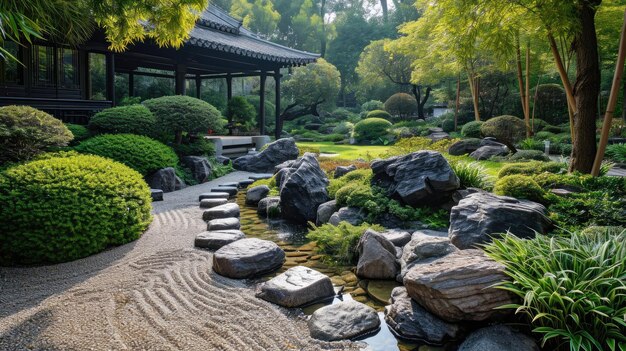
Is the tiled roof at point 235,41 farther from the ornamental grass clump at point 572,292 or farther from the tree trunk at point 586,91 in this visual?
the ornamental grass clump at point 572,292

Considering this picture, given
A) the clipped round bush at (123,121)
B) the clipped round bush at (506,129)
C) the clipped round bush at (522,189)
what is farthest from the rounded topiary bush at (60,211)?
the clipped round bush at (506,129)

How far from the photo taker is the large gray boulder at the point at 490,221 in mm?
4551

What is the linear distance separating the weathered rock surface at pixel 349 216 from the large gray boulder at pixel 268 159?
21.9ft

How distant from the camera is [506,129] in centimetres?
1482

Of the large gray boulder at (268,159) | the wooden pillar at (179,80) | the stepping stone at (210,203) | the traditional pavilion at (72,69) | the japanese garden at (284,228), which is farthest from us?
the wooden pillar at (179,80)

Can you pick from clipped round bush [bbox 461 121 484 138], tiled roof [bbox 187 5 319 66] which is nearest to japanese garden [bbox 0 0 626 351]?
tiled roof [bbox 187 5 319 66]

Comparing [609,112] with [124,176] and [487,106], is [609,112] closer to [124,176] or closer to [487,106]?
[124,176]

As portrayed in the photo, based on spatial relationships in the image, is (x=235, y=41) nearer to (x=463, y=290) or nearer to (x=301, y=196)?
(x=301, y=196)

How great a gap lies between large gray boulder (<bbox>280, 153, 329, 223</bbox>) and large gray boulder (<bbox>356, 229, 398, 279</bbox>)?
254cm

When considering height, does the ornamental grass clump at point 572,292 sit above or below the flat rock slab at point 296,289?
above

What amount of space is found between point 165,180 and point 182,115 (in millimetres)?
2110

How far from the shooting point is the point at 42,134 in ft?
22.1

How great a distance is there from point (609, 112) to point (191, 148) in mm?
9266

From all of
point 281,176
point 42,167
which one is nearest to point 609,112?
point 281,176
